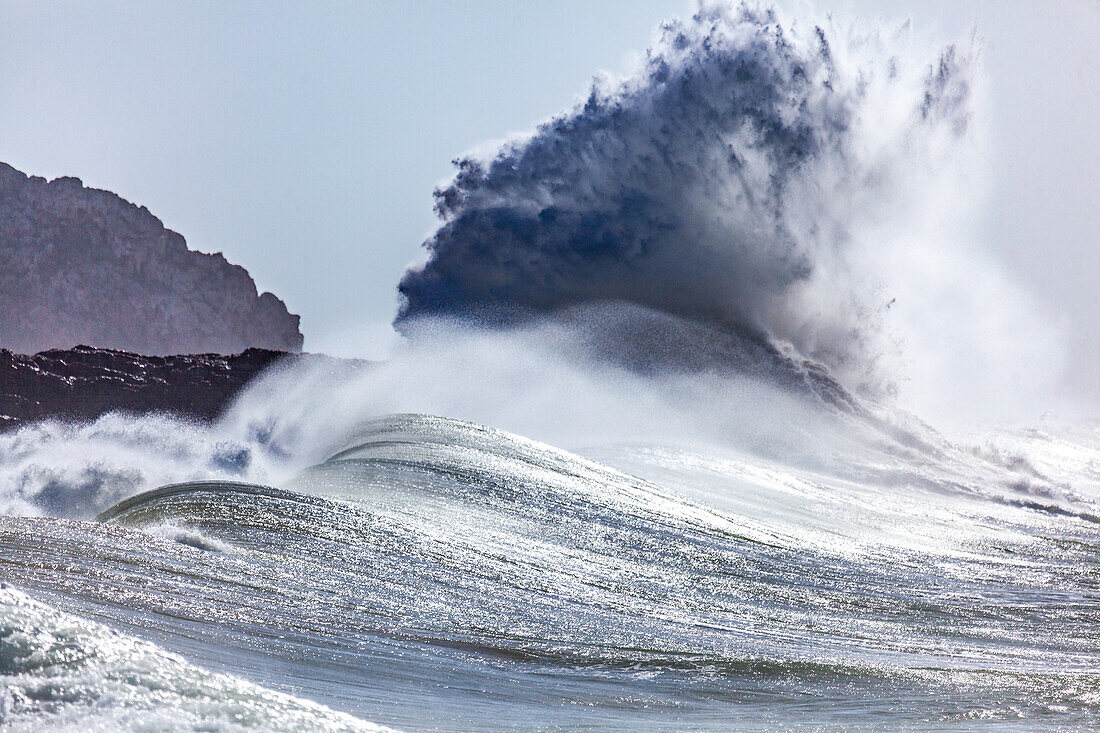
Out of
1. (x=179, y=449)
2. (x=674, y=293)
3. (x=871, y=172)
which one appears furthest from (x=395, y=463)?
(x=871, y=172)

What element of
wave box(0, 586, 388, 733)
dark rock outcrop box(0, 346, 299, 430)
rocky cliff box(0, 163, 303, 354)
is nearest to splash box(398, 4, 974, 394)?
dark rock outcrop box(0, 346, 299, 430)

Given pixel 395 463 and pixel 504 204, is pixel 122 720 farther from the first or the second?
pixel 504 204

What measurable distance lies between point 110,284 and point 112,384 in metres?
70.7

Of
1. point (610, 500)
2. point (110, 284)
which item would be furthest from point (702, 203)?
point (110, 284)

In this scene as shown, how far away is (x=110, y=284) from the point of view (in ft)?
356

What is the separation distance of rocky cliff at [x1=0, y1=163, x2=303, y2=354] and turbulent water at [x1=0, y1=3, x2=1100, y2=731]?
84.0 metres

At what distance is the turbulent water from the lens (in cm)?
459

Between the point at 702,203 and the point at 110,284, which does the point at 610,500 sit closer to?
the point at 702,203

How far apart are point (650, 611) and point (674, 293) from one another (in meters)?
24.9

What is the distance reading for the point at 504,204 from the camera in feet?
104

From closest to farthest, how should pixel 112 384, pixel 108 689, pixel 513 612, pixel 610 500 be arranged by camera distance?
1. pixel 108 689
2. pixel 513 612
3. pixel 610 500
4. pixel 112 384

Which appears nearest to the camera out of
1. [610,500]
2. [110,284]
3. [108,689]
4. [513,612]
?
[108,689]

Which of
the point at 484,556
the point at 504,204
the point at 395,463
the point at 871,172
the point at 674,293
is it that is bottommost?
the point at 484,556

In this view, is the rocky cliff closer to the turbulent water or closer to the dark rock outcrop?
the dark rock outcrop
